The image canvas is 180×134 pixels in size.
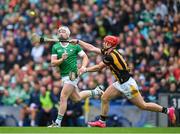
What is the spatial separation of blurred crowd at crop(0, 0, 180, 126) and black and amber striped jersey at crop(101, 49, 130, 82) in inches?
183

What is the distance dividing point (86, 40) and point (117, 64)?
908 cm

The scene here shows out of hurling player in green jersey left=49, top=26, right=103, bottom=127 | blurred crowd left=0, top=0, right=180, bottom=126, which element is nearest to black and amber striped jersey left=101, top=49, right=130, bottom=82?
hurling player in green jersey left=49, top=26, right=103, bottom=127

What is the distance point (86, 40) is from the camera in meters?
27.3

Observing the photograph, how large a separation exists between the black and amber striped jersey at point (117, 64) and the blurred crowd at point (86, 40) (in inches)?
183

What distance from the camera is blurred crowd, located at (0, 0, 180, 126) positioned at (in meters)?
24.3

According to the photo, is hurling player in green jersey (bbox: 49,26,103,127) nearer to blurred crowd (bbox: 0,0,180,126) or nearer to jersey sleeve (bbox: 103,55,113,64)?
jersey sleeve (bbox: 103,55,113,64)

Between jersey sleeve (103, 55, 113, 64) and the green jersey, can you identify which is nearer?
jersey sleeve (103, 55, 113, 64)

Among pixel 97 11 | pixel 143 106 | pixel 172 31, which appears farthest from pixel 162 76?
pixel 143 106

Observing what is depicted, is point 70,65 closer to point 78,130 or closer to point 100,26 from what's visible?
point 78,130

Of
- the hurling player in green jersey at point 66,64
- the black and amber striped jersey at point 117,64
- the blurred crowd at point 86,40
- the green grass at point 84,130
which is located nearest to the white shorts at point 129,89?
the black and amber striped jersey at point 117,64

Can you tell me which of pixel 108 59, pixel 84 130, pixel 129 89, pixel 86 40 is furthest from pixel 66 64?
pixel 86 40

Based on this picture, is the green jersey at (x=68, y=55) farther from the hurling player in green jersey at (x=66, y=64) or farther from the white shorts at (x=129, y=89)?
the white shorts at (x=129, y=89)

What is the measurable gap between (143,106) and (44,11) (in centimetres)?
1115

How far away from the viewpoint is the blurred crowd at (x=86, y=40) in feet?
79.6
